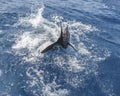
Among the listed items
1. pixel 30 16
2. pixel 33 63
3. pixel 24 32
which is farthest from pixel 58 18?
pixel 33 63

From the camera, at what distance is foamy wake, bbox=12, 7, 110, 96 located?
20.0 metres

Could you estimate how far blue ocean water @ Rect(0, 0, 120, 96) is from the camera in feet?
64.6

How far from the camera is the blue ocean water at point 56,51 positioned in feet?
64.6

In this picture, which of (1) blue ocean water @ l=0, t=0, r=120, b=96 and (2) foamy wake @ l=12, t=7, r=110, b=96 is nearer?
(1) blue ocean water @ l=0, t=0, r=120, b=96

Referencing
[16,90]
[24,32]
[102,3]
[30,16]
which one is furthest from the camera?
[102,3]

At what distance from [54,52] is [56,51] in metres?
0.22

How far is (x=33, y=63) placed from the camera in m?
21.7

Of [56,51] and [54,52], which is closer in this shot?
[54,52]

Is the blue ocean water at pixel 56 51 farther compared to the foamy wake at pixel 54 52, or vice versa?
the foamy wake at pixel 54 52

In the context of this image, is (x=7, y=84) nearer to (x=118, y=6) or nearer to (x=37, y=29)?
(x=37, y=29)

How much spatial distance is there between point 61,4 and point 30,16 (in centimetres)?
521

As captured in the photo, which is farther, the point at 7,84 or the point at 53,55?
the point at 53,55

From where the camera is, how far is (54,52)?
2328 cm

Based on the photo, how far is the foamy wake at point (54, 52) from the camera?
65.5 ft
